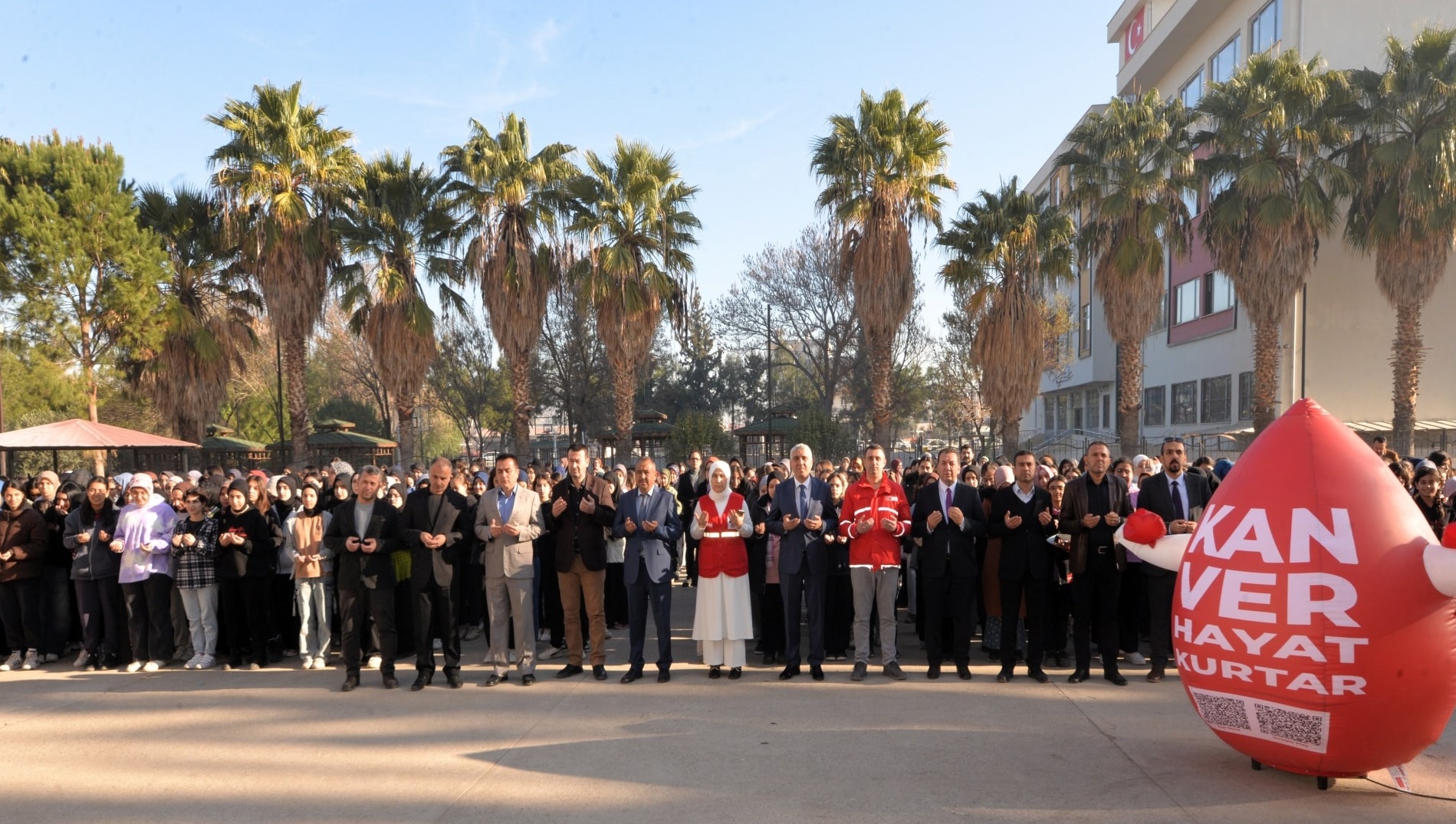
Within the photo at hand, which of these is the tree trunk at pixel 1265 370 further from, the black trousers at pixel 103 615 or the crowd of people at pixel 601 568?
the black trousers at pixel 103 615

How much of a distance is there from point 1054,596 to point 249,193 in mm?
18817

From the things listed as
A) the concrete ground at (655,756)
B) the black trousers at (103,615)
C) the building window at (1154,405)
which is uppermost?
the building window at (1154,405)

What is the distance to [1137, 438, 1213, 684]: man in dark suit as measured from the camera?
7.47 m

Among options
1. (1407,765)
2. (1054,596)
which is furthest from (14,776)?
(1407,765)

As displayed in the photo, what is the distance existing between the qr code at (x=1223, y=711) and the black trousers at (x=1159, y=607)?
2.64m

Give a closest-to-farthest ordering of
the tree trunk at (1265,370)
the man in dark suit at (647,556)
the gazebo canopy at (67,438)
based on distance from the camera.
A: the man in dark suit at (647,556) < the gazebo canopy at (67,438) < the tree trunk at (1265,370)

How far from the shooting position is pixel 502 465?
7.99 metres

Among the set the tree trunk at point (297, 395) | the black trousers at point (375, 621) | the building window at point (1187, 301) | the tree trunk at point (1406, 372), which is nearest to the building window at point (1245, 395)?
the building window at point (1187, 301)

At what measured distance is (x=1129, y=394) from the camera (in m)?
22.0

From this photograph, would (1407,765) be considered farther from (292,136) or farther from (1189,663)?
(292,136)

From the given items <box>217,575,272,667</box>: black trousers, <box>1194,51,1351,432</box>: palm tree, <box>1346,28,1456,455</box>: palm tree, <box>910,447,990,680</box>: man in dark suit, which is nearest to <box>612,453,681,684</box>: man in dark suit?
<box>910,447,990,680</box>: man in dark suit

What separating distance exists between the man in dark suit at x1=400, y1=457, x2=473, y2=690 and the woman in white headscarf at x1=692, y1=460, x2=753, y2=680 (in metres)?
2.09

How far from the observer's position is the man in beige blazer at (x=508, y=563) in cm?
783

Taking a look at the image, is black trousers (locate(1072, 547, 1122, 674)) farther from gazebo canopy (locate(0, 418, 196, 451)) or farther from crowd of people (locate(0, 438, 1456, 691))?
gazebo canopy (locate(0, 418, 196, 451))
